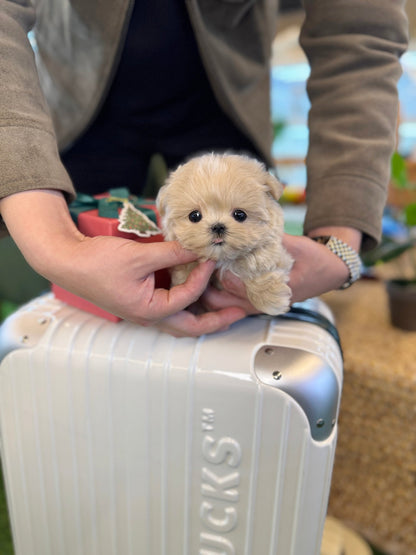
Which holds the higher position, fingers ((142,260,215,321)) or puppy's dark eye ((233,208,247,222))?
puppy's dark eye ((233,208,247,222))

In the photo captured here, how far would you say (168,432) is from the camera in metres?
0.57

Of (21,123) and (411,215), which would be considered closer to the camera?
(21,123)

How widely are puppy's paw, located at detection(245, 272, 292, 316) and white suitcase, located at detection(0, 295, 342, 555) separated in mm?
57

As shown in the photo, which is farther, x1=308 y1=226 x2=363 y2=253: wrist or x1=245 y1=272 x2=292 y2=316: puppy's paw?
x1=308 y1=226 x2=363 y2=253: wrist

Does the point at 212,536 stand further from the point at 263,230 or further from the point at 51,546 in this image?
the point at 263,230

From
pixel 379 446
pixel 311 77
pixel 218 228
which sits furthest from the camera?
pixel 379 446

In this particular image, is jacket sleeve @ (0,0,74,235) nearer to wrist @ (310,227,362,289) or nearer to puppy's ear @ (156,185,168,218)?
puppy's ear @ (156,185,168,218)

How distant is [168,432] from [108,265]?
24cm

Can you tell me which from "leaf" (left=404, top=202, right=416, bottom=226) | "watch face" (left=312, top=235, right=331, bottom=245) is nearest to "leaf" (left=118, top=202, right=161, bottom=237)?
"watch face" (left=312, top=235, right=331, bottom=245)

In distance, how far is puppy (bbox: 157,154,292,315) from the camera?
18.3 inches

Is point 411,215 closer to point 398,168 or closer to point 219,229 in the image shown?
point 398,168

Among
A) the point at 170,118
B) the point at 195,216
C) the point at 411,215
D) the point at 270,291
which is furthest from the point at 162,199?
the point at 411,215

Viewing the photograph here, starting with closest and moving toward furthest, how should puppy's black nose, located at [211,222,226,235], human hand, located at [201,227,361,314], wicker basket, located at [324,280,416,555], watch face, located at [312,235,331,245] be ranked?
puppy's black nose, located at [211,222,226,235] < human hand, located at [201,227,361,314] < watch face, located at [312,235,331,245] < wicker basket, located at [324,280,416,555]

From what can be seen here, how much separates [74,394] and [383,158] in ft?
1.98
